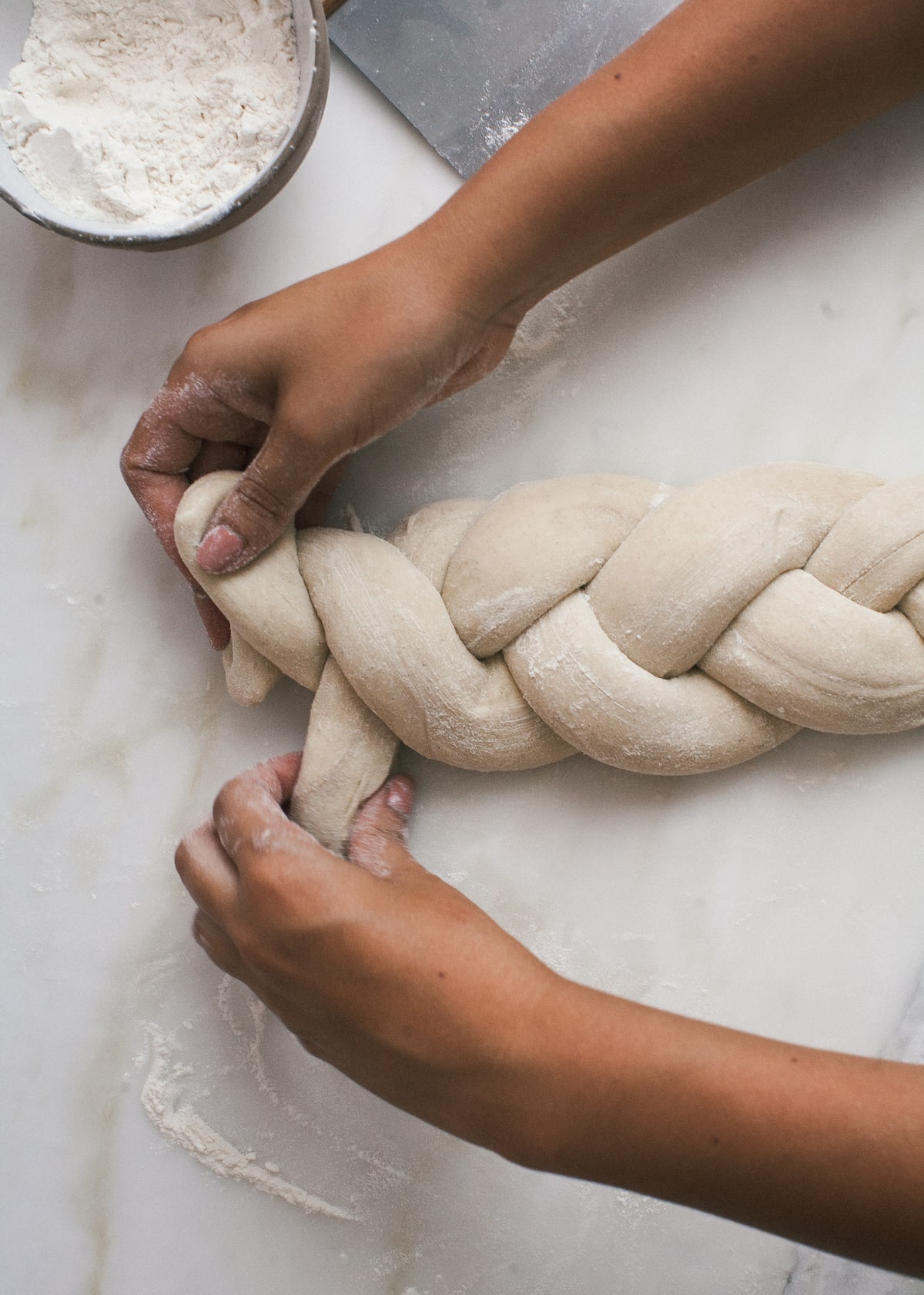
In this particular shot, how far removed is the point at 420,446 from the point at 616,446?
0.86 feet

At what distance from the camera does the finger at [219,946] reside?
3.66 feet

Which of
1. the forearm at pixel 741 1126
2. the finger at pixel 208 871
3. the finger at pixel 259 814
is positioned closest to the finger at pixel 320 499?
the finger at pixel 259 814

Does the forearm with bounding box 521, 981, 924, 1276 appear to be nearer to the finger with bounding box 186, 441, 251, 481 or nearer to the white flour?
the finger with bounding box 186, 441, 251, 481

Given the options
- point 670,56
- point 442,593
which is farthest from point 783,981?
point 670,56

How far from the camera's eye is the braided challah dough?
1006 mm

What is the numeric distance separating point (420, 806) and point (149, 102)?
3.11ft

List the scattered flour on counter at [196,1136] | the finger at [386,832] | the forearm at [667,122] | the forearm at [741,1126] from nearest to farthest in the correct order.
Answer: the forearm at [741,1126], the forearm at [667,122], the finger at [386,832], the scattered flour on counter at [196,1136]

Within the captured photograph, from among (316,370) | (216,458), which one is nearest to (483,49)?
(316,370)

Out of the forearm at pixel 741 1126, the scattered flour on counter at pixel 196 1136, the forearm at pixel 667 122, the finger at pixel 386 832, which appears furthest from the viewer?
the scattered flour on counter at pixel 196 1136

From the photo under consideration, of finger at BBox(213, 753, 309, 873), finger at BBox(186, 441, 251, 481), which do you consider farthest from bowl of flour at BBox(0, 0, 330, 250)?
finger at BBox(213, 753, 309, 873)

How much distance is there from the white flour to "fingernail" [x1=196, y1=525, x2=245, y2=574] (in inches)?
15.8

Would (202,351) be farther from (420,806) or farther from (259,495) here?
(420,806)

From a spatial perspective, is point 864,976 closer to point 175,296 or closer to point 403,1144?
point 403,1144

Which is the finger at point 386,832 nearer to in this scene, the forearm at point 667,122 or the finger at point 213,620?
the finger at point 213,620
